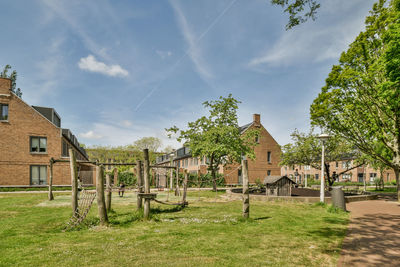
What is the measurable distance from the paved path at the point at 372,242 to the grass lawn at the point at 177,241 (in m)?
0.30

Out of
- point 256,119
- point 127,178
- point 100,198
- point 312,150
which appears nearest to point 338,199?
point 100,198

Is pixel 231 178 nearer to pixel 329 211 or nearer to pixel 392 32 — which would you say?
pixel 329 211

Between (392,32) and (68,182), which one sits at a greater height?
(392,32)

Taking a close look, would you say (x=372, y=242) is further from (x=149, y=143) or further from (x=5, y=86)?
(x=149, y=143)

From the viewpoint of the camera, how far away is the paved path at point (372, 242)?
5605 millimetres

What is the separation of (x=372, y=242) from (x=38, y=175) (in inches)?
1287

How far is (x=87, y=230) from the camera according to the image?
8383 mm

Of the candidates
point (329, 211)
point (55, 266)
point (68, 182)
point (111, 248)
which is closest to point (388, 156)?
point (329, 211)

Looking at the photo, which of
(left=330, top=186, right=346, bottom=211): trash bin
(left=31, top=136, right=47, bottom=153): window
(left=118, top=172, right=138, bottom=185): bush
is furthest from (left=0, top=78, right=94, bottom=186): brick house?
(left=330, top=186, right=346, bottom=211): trash bin

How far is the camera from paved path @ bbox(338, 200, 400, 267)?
561cm

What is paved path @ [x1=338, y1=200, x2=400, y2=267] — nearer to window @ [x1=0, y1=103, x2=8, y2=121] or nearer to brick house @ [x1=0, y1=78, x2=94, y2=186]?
brick house @ [x1=0, y1=78, x2=94, y2=186]

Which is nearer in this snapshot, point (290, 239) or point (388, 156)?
point (290, 239)

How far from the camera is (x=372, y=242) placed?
701cm

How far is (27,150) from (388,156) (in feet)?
124
